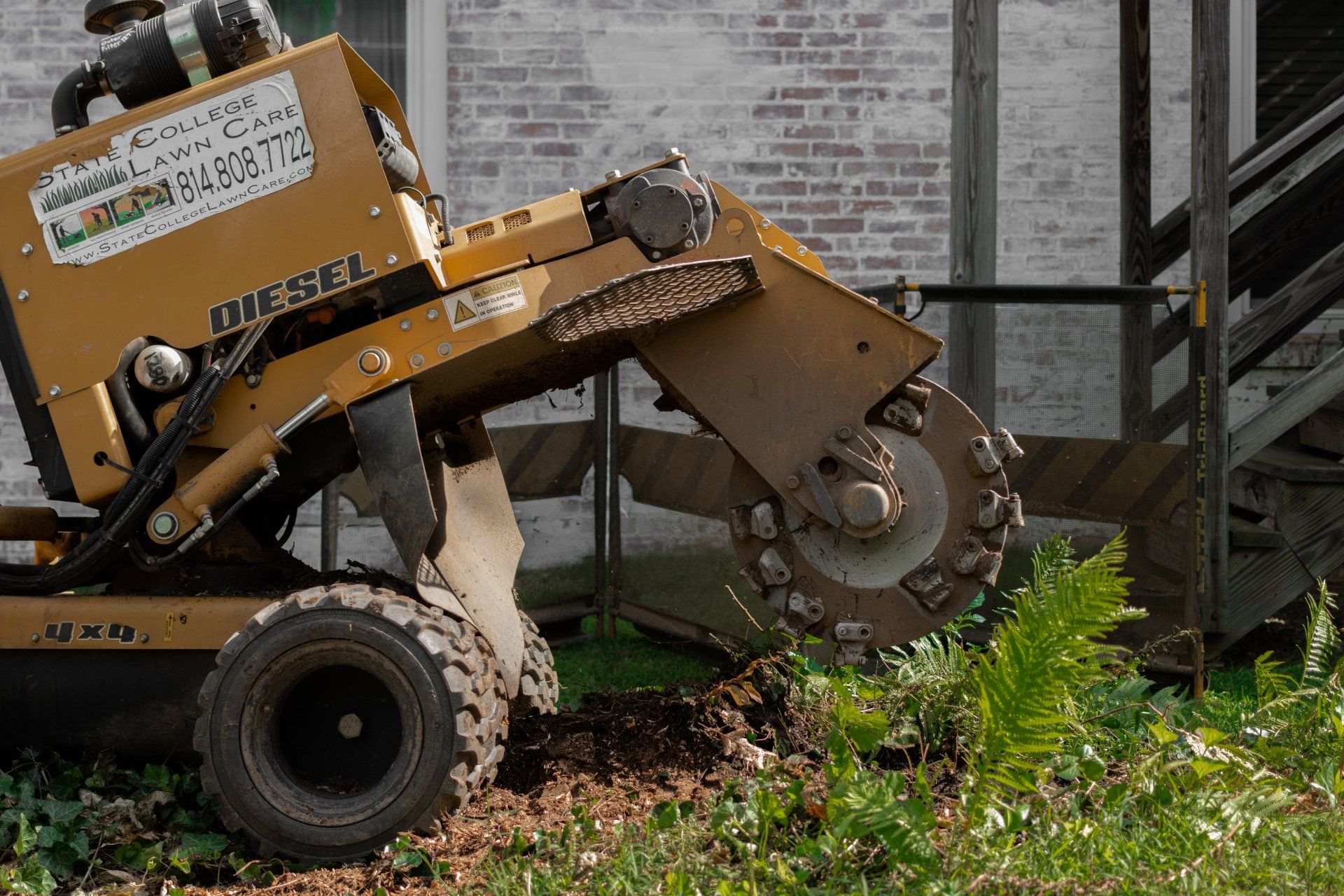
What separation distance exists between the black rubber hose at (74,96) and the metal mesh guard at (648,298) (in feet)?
4.82

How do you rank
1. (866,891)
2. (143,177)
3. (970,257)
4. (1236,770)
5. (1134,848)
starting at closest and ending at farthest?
(866,891), (1134,848), (1236,770), (143,177), (970,257)

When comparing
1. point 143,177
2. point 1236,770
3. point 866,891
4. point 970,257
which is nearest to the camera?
point 866,891

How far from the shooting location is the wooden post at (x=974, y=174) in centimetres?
508

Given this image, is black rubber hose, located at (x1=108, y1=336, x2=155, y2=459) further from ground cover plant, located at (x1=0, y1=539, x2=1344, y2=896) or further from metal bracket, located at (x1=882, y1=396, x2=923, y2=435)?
metal bracket, located at (x1=882, y1=396, x2=923, y2=435)

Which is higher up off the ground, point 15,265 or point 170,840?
point 15,265

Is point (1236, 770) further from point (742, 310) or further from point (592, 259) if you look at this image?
point (592, 259)

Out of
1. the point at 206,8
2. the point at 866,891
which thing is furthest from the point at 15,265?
the point at 866,891

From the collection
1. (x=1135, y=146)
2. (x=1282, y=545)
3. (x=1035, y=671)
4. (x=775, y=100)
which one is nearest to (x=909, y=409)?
(x=1035, y=671)

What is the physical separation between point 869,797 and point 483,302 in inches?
66.0

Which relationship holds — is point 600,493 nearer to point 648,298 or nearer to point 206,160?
point 648,298

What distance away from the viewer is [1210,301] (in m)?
4.97

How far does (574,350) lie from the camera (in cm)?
348

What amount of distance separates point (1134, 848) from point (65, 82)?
3430 mm

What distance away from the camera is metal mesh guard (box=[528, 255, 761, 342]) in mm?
3273
